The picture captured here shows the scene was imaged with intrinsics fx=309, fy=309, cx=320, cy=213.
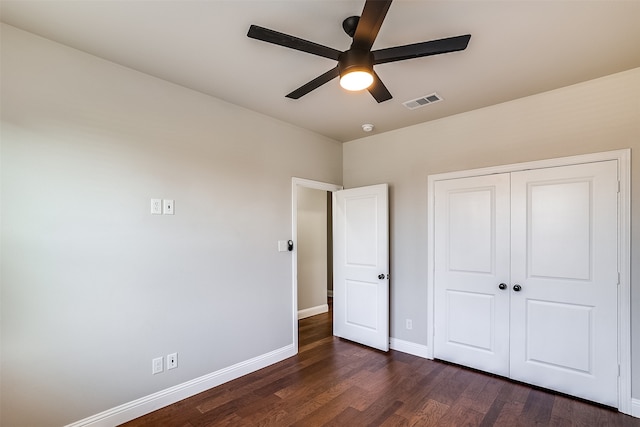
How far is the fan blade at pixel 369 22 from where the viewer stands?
53.1 inches

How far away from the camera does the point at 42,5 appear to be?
1.79 m

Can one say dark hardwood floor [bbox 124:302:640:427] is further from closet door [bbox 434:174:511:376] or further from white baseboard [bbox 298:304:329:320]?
white baseboard [bbox 298:304:329:320]

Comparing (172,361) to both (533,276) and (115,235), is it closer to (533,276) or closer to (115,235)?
(115,235)

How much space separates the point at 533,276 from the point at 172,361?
3.34 m

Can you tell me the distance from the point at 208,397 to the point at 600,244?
3.60 meters

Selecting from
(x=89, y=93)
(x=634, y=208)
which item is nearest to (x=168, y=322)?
(x=89, y=93)

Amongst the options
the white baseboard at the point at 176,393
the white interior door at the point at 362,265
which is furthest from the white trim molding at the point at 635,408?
the white baseboard at the point at 176,393

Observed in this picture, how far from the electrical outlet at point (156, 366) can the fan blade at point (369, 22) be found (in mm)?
2752

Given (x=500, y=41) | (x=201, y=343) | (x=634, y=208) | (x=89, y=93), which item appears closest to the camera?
(x=500, y=41)

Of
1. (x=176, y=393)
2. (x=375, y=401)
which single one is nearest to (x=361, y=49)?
(x=375, y=401)

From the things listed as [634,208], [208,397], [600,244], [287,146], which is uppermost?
[287,146]

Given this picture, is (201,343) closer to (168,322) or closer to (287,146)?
(168,322)

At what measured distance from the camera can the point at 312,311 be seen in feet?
17.7

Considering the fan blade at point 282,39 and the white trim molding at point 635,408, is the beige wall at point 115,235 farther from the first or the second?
the white trim molding at point 635,408
